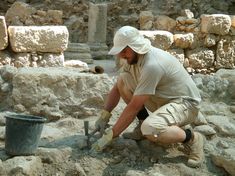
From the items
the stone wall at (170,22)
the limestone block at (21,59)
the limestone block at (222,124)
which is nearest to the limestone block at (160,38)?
the stone wall at (170,22)

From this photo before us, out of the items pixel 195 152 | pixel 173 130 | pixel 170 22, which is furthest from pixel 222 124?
pixel 170 22

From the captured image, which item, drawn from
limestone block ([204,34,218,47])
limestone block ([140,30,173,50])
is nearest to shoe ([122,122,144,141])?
limestone block ([140,30,173,50])

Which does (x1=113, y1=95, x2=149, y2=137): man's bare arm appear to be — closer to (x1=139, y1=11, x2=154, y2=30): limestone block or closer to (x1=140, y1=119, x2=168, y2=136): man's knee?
(x1=140, y1=119, x2=168, y2=136): man's knee

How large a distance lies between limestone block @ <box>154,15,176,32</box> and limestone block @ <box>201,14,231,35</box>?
1.45 m

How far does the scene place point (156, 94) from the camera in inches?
152

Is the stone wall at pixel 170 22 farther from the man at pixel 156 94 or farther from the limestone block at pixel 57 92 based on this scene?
the man at pixel 156 94

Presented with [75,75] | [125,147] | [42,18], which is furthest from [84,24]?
[125,147]

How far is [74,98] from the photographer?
4.87m

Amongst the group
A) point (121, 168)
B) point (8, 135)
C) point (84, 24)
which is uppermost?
point (8, 135)

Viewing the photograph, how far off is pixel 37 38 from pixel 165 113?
3.78m

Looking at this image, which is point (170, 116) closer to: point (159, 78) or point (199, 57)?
point (159, 78)

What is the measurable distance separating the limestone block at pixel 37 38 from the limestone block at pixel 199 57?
9.56 feet

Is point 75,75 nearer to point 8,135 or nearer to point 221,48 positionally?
point 8,135

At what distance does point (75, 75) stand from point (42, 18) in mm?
9502
